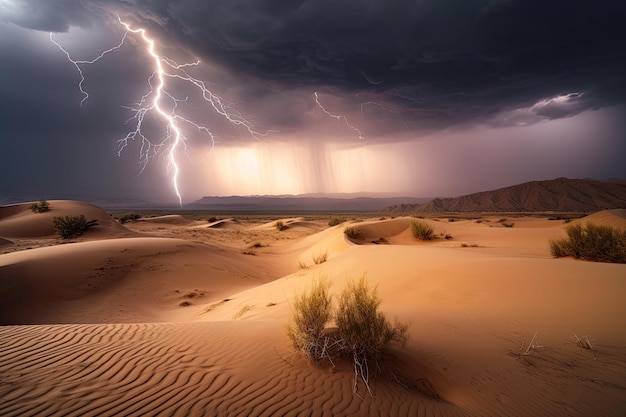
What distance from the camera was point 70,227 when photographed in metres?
22.1

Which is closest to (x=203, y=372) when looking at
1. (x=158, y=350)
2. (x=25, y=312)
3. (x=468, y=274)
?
(x=158, y=350)

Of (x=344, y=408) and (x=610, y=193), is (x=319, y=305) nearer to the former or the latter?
(x=344, y=408)

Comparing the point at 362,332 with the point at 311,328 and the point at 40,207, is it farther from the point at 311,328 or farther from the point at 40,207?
the point at 40,207

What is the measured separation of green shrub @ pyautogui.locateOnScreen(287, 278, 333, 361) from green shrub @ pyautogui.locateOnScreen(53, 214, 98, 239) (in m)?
24.5

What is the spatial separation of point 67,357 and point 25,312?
24.6ft

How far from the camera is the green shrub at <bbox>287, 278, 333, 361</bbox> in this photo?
4.10 m

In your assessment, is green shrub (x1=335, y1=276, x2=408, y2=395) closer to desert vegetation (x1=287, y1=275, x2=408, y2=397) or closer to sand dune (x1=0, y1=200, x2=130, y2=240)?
desert vegetation (x1=287, y1=275, x2=408, y2=397)

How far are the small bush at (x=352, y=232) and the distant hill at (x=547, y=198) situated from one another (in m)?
69.8

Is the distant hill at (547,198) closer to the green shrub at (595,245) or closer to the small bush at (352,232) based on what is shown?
the small bush at (352,232)

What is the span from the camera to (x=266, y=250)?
2333 centimetres

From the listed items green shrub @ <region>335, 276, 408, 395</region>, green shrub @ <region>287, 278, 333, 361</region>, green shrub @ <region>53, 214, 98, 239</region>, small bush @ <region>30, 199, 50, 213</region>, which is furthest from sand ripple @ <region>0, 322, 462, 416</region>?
small bush @ <region>30, 199, 50, 213</region>

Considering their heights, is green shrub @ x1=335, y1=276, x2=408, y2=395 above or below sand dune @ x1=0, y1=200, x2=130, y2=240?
below

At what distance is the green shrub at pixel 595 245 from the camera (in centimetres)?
1072

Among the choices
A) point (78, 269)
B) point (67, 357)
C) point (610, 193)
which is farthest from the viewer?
point (610, 193)
